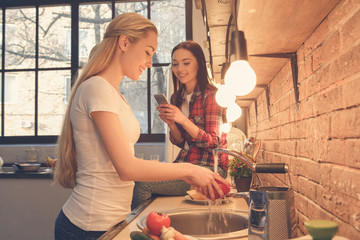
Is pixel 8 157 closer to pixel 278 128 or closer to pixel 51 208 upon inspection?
pixel 51 208

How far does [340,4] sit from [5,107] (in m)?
4.65

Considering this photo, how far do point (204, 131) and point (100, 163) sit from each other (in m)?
0.73

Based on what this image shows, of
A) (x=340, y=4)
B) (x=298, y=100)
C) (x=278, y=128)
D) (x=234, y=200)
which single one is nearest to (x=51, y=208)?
(x=234, y=200)

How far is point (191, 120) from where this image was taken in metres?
1.77

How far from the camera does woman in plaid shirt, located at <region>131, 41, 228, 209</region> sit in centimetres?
154

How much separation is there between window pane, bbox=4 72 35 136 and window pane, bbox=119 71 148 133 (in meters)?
1.33

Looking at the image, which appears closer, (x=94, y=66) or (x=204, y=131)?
(x=94, y=66)

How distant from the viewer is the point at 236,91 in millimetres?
742

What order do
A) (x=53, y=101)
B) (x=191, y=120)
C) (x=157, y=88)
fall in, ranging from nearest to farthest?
(x=191, y=120) < (x=157, y=88) < (x=53, y=101)

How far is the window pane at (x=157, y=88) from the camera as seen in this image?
4.27m

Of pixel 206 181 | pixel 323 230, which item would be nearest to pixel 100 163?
pixel 206 181

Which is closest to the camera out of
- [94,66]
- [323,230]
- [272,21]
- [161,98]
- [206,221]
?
[323,230]

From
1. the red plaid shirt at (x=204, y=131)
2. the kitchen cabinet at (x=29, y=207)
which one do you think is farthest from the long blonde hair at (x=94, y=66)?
the kitchen cabinet at (x=29, y=207)

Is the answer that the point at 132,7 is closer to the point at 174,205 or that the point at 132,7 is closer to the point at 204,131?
the point at 204,131
